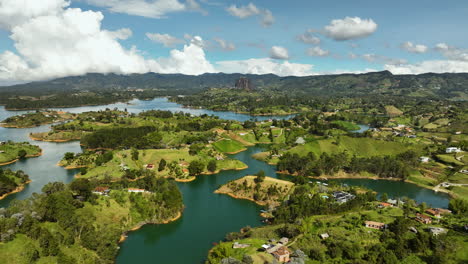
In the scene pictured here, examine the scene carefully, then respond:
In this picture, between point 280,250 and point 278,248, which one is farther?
point 278,248

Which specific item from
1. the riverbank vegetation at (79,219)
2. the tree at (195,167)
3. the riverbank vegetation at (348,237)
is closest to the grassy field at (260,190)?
the riverbank vegetation at (348,237)

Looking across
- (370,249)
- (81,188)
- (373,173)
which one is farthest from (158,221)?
(373,173)

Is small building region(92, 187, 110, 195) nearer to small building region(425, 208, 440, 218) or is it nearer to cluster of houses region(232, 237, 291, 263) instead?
cluster of houses region(232, 237, 291, 263)

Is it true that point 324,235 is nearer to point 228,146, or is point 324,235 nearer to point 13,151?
point 228,146

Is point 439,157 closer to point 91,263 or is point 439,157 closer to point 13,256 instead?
point 91,263

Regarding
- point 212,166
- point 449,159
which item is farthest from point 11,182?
point 449,159

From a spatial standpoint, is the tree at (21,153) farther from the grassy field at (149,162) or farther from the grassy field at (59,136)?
the grassy field at (59,136)
